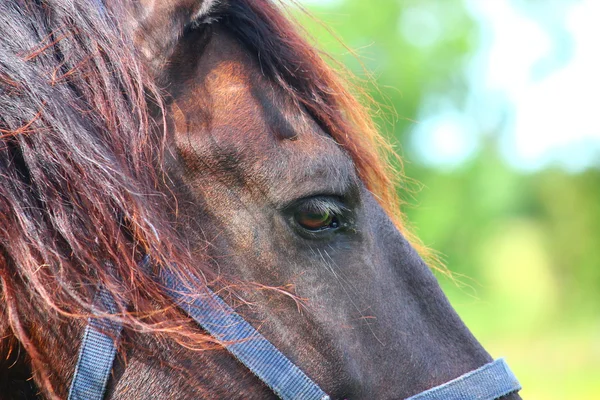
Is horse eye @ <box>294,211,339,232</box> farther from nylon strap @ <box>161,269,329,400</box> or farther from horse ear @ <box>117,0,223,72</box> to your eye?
horse ear @ <box>117,0,223,72</box>

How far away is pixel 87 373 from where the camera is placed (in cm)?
168

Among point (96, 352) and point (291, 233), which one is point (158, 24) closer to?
point (291, 233)

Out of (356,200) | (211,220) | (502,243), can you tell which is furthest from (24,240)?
(502,243)

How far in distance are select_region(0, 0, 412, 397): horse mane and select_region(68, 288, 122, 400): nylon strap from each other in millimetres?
31

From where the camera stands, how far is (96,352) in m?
1.68

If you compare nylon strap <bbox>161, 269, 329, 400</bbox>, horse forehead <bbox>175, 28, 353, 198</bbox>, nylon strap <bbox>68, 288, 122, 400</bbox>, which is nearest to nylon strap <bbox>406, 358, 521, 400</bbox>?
nylon strap <bbox>161, 269, 329, 400</bbox>

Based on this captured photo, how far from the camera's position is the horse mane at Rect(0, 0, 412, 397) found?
5.38 ft

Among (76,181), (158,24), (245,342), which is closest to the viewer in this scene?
(76,181)

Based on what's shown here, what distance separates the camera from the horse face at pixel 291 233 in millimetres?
1818

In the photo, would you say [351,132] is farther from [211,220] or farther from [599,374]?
[599,374]

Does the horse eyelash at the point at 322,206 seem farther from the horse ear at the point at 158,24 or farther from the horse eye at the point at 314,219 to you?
the horse ear at the point at 158,24

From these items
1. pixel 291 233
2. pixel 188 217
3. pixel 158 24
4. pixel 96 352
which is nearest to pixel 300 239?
pixel 291 233

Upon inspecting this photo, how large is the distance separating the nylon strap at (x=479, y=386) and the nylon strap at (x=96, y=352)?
0.90m

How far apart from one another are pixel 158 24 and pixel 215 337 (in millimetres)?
958
